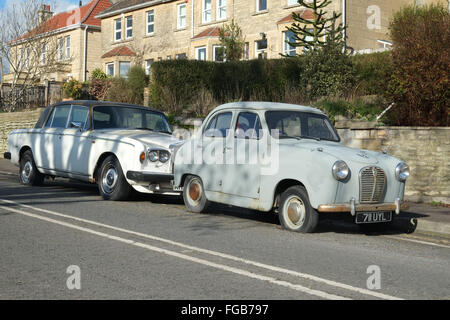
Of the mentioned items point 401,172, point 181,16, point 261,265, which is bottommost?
point 261,265

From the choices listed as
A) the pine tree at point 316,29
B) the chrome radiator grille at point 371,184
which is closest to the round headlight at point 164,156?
the chrome radiator grille at point 371,184

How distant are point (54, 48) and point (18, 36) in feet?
6.18

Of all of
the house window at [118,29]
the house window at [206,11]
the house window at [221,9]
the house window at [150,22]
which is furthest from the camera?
the house window at [118,29]

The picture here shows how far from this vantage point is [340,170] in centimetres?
793

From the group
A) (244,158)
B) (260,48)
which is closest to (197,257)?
(244,158)

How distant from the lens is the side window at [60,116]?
13.0 m

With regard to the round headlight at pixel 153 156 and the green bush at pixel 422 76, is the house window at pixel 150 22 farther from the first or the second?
the round headlight at pixel 153 156

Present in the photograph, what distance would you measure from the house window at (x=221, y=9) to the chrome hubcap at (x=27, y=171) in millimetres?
21838

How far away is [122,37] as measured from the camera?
41.3 metres

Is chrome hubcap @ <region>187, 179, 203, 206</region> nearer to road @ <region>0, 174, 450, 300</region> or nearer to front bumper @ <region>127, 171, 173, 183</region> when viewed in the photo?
road @ <region>0, 174, 450, 300</region>

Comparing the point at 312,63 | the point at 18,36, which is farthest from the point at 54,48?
the point at 312,63

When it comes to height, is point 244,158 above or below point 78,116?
below

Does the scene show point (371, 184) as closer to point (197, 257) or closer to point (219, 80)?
point (197, 257)

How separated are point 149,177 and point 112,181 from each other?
41.1 inches
